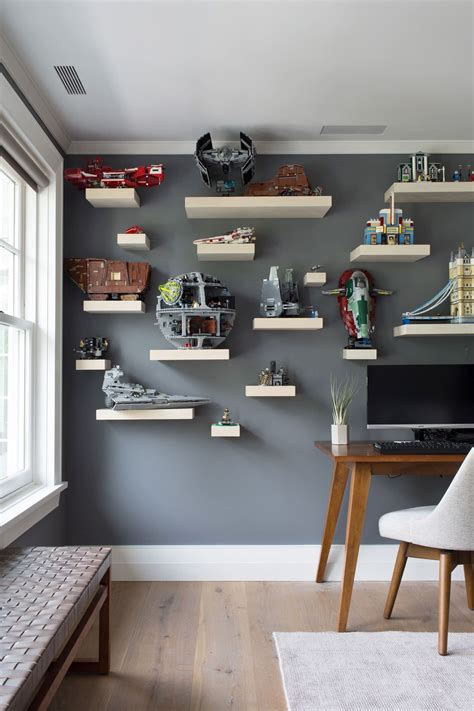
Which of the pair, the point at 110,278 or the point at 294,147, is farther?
the point at 294,147

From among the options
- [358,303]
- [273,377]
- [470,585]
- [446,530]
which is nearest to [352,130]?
[358,303]

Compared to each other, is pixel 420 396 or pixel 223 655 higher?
pixel 420 396

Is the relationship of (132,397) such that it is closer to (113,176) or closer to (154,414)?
(154,414)

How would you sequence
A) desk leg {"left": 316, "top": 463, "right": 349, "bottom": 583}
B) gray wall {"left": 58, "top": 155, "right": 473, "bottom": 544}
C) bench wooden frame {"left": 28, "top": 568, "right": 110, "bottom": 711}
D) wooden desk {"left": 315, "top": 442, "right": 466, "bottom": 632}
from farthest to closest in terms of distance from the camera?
gray wall {"left": 58, "top": 155, "right": 473, "bottom": 544} → desk leg {"left": 316, "top": 463, "right": 349, "bottom": 583} → wooden desk {"left": 315, "top": 442, "right": 466, "bottom": 632} → bench wooden frame {"left": 28, "top": 568, "right": 110, "bottom": 711}

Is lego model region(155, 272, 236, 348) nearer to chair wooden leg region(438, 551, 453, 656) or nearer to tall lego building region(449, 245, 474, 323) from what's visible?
tall lego building region(449, 245, 474, 323)

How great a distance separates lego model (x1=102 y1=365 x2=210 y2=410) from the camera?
3.26 m

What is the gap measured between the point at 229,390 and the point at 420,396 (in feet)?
3.50

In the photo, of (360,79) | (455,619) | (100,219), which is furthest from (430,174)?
(455,619)

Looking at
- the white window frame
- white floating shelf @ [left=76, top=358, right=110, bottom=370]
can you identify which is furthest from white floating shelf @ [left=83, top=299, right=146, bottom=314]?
white floating shelf @ [left=76, top=358, right=110, bottom=370]

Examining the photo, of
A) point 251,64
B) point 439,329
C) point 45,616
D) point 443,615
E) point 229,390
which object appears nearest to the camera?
point 45,616

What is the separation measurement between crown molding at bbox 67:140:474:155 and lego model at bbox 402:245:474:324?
0.61 m

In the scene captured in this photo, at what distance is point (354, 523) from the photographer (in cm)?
275

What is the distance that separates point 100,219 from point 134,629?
2.21 m

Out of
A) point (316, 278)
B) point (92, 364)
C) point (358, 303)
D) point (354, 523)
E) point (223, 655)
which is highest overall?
point (316, 278)
